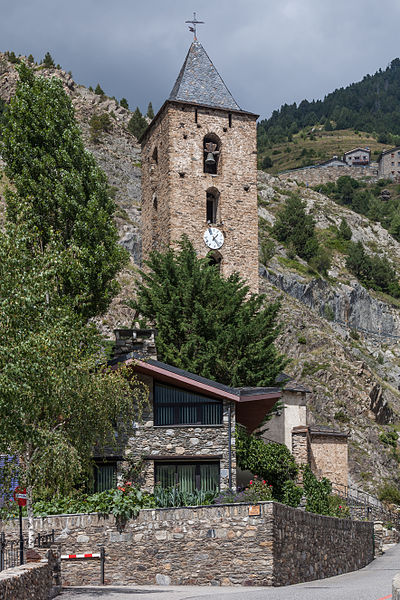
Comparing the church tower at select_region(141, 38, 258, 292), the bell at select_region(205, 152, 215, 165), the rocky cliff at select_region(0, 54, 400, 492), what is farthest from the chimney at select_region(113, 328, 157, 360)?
the bell at select_region(205, 152, 215, 165)

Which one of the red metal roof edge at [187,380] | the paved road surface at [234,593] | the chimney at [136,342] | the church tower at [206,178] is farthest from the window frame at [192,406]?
the church tower at [206,178]

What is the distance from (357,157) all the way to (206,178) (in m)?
164

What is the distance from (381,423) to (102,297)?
108 feet

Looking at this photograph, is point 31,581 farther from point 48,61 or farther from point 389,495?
point 48,61

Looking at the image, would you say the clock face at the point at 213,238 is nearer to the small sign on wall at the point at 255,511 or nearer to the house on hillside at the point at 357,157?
the small sign on wall at the point at 255,511

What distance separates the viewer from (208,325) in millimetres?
28688

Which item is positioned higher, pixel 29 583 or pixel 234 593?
pixel 29 583

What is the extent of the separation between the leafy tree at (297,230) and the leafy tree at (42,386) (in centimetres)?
7515

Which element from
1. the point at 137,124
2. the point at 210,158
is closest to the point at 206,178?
the point at 210,158

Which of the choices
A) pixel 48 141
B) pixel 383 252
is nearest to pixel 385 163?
pixel 383 252

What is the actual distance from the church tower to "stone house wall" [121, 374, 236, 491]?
780 inches

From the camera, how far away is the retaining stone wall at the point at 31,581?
10766 millimetres

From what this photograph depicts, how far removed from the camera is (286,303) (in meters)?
60.3

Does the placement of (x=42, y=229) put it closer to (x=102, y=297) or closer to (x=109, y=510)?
(x=102, y=297)
